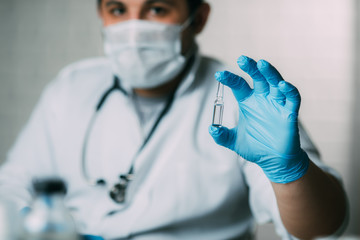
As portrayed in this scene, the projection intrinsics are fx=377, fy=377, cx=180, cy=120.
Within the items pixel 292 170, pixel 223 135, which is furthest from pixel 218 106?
pixel 292 170

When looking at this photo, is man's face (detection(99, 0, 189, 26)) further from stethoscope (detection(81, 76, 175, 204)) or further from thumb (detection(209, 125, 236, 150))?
thumb (detection(209, 125, 236, 150))

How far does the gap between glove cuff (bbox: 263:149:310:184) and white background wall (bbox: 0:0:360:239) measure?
4.95 ft

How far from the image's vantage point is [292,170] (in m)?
0.76

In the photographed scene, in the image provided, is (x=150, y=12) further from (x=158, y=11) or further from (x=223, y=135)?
(x=223, y=135)

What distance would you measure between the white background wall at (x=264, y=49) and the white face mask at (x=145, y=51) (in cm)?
100

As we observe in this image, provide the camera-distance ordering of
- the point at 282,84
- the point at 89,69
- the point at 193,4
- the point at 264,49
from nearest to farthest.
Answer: the point at 282,84 → the point at 193,4 → the point at 89,69 → the point at 264,49

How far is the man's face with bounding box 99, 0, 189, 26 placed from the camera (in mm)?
1187

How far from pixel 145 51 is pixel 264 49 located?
1.23 metres

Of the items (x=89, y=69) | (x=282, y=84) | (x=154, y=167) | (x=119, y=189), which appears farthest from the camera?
(x=89, y=69)

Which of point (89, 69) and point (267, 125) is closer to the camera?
point (267, 125)

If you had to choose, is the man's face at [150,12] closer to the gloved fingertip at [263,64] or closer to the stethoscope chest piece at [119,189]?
the stethoscope chest piece at [119,189]

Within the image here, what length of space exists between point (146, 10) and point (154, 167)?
19.7 inches

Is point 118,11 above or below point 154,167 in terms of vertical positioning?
above

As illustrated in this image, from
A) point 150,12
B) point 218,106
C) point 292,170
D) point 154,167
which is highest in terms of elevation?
point 150,12
